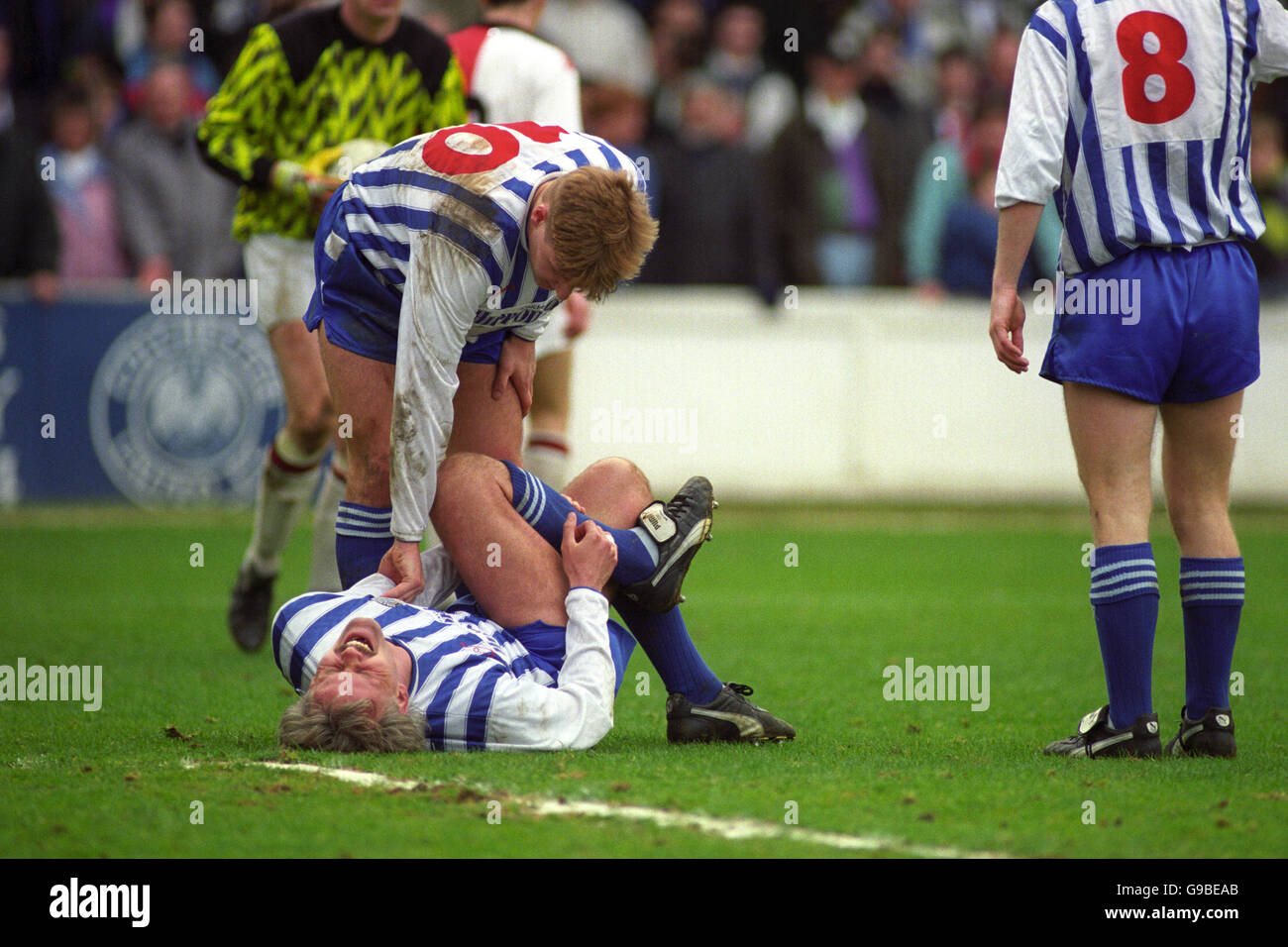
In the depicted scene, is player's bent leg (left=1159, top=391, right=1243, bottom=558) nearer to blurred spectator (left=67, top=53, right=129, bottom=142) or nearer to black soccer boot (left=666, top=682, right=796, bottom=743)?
black soccer boot (left=666, top=682, right=796, bottom=743)

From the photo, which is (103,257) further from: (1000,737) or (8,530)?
(1000,737)

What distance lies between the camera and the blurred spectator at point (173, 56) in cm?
1279

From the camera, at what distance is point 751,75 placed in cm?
1425

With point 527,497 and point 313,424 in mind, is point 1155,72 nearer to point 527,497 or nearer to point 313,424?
point 527,497

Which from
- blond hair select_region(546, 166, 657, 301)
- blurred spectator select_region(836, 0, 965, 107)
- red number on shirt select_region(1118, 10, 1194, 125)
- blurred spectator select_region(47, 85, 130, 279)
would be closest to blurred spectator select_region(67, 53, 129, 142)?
blurred spectator select_region(47, 85, 130, 279)

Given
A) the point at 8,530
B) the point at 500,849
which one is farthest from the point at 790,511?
the point at 500,849

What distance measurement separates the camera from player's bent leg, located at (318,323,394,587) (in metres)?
4.97

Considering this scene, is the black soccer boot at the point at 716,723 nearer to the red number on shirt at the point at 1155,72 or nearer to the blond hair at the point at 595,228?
the blond hair at the point at 595,228

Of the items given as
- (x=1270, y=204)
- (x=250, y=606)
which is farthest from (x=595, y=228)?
(x=1270, y=204)

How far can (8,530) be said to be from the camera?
10680mm

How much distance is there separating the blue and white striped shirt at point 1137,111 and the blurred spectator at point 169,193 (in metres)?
8.78

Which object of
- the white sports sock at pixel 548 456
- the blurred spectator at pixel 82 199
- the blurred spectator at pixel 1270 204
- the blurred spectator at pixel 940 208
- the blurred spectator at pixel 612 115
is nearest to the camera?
the white sports sock at pixel 548 456

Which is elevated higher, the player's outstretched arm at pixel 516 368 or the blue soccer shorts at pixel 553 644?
the player's outstretched arm at pixel 516 368

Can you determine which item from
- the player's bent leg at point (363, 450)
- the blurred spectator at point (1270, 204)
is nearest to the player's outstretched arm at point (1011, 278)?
the player's bent leg at point (363, 450)
